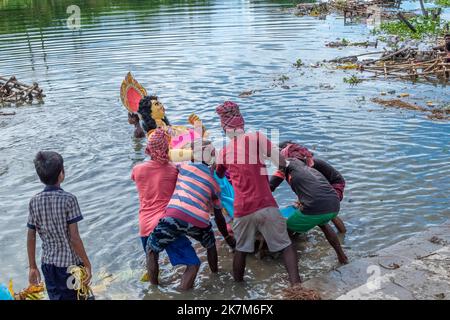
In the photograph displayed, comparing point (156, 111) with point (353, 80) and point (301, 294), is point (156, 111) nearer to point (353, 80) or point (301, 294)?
point (301, 294)

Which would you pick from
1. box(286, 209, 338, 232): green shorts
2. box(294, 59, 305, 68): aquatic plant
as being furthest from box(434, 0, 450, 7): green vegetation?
box(286, 209, 338, 232): green shorts

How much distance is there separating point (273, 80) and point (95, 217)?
998cm

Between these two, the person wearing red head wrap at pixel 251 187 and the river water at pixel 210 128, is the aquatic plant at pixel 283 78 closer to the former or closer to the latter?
the river water at pixel 210 128

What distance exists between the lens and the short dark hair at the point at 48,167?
4594mm

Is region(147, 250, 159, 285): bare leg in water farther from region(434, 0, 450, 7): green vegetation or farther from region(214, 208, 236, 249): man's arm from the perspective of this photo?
region(434, 0, 450, 7): green vegetation

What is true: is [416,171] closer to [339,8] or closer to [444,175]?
[444,175]

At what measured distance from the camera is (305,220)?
6.26 metres

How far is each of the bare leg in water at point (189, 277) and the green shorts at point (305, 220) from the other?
139 centimetres

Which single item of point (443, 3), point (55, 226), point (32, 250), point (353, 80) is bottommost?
point (32, 250)

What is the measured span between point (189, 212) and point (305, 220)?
1.53m

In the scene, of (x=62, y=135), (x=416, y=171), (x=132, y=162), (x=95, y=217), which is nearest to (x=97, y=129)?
(x=62, y=135)

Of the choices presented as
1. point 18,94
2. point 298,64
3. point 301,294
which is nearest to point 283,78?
point 298,64

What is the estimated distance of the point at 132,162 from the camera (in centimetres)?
1066

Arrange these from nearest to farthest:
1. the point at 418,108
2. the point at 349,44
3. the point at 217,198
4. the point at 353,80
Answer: the point at 217,198, the point at 418,108, the point at 353,80, the point at 349,44
